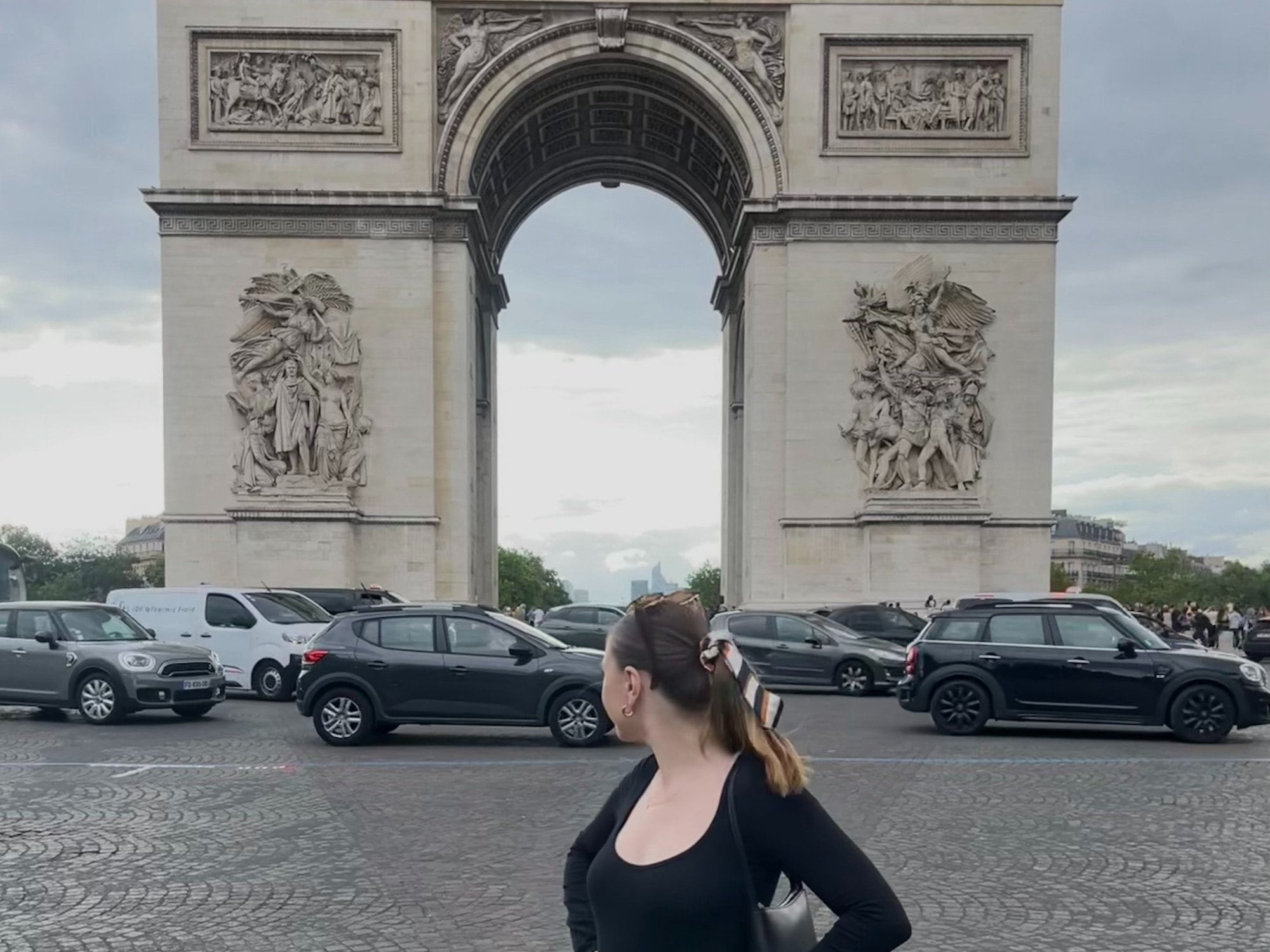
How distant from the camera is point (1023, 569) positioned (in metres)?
29.6

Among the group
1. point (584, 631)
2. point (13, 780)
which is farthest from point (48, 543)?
point (13, 780)

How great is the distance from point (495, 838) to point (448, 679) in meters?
5.17

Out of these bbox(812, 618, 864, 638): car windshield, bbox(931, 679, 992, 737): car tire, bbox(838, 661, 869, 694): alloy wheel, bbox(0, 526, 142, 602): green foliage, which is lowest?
bbox(0, 526, 142, 602): green foliage

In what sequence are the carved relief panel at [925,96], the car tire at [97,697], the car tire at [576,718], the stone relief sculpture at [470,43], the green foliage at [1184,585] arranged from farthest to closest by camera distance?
the green foliage at [1184,585]
the stone relief sculpture at [470,43]
the carved relief panel at [925,96]
the car tire at [97,697]
the car tire at [576,718]

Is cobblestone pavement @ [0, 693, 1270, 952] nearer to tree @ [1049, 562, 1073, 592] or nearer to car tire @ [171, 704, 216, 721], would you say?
car tire @ [171, 704, 216, 721]

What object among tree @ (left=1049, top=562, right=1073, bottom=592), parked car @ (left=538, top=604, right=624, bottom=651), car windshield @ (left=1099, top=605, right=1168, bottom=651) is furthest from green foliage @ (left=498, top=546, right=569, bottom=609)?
car windshield @ (left=1099, top=605, right=1168, bottom=651)

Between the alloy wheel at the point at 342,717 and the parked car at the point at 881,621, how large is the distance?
41.8ft

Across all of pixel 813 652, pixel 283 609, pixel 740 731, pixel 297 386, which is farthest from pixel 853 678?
pixel 740 731

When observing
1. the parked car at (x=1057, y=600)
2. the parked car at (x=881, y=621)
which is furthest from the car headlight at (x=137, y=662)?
the parked car at (x=881, y=621)

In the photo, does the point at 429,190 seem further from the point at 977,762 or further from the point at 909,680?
the point at 977,762

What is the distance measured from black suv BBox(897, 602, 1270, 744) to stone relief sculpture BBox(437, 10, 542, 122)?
19.6 metres

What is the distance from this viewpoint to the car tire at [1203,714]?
1394cm

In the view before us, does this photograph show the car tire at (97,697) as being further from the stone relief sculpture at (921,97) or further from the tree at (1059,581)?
the tree at (1059,581)

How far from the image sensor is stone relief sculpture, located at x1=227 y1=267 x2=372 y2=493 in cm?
2917
